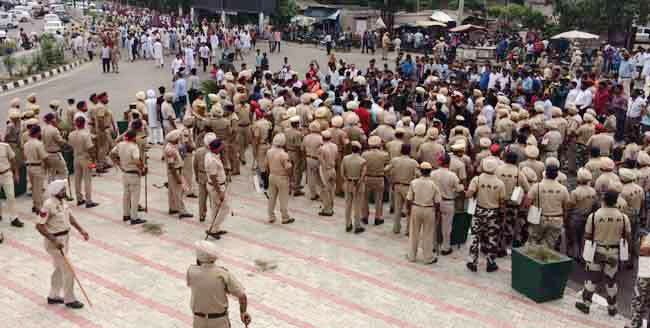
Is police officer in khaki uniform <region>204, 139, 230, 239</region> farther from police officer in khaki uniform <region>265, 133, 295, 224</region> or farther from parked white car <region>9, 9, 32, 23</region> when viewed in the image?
parked white car <region>9, 9, 32, 23</region>

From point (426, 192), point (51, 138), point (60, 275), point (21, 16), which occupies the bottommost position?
point (60, 275)

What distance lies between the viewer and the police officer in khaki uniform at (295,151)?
1302 cm

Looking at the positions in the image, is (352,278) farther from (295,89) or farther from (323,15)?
(323,15)

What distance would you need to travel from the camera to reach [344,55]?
113 ft

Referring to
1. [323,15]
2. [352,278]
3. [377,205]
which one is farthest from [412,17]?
[352,278]

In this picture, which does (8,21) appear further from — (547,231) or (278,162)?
(547,231)

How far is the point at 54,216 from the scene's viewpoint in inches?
312

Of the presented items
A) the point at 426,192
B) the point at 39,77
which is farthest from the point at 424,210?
the point at 39,77

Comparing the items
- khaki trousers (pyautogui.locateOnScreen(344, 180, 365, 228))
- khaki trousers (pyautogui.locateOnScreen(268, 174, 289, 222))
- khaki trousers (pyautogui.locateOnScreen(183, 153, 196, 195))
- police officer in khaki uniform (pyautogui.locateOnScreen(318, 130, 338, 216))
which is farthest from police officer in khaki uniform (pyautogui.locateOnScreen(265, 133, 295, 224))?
khaki trousers (pyautogui.locateOnScreen(183, 153, 196, 195))

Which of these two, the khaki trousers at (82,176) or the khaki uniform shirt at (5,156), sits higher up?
the khaki uniform shirt at (5,156)

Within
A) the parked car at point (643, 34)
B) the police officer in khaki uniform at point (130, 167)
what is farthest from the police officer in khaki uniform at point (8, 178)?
the parked car at point (643, 34)

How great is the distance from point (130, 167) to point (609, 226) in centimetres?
745

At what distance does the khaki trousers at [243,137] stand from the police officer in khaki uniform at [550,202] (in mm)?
7317

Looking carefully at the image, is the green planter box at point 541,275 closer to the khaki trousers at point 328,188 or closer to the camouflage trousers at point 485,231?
the camouflage trousers at point 485,231
